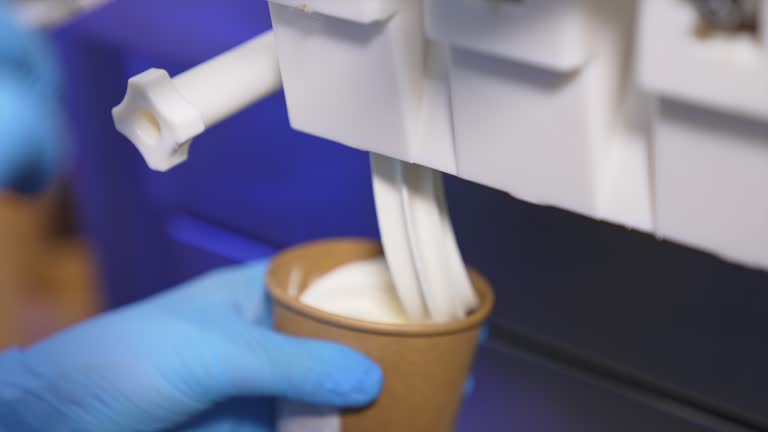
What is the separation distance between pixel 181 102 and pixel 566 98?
0.49 feet

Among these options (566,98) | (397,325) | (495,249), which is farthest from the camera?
(495,249)

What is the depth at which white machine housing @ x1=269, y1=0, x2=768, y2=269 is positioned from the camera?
0.94 ft

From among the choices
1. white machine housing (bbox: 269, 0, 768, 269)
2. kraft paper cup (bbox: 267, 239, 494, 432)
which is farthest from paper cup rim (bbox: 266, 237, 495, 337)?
white machine housing (bbox: 269, 0, 768, 269)

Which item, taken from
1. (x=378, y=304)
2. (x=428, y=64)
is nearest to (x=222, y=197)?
(x=378, y=304)

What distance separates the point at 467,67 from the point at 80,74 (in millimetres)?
527

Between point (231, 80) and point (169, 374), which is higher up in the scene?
point (231, 80)

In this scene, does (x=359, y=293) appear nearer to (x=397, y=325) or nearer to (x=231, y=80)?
(x=397, y=325)

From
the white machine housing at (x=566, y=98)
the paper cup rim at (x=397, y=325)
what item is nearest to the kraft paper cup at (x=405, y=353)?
the paper cup rim at (x=397, y=325)

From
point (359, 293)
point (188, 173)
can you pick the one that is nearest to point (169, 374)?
point (359, 293)

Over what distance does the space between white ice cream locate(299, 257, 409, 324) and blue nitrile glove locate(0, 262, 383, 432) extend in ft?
0.09

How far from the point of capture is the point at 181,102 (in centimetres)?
36

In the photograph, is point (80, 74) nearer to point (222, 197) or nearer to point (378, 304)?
point (222, 197)

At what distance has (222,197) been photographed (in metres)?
0.74

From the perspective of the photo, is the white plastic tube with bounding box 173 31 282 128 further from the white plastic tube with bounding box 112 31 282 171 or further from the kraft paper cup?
the kraft paper cup
